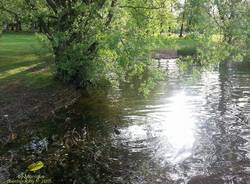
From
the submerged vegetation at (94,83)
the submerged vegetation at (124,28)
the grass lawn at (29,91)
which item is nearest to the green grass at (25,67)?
the grass lawn at (29,91)

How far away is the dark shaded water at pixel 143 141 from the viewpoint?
16406 millimetres

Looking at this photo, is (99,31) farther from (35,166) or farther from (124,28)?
(35,166)

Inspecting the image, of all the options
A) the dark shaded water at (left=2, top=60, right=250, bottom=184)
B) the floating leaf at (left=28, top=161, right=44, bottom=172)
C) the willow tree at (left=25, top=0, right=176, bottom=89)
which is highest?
the willow tree at (left=25, top=0, right=176, bottom=89)

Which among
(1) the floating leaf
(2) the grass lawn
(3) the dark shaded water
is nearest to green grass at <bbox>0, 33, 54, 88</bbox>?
(2) the grass lawn

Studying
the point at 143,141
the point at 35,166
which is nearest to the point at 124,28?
the point at 143,141

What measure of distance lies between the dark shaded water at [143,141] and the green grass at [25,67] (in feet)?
14.5

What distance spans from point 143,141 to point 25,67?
19688 mm

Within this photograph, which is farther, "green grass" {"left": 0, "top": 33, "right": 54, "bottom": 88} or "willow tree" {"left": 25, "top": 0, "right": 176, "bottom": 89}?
"green grass" {"left": 0, "top": 33, "right": 54, "bottom": 88}

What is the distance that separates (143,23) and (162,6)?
108 inches

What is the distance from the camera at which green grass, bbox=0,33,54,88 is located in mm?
30734

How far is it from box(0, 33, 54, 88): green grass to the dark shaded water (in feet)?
14.5

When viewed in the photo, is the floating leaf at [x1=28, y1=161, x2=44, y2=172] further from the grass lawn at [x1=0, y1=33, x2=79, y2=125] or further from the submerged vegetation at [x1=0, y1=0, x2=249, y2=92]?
the submerged vegetation at [x1=0, y1=0, x2=249, y2=92]

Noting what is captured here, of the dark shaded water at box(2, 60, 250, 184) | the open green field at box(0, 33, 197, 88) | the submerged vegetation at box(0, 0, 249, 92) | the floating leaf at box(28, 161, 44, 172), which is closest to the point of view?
the floating leaf at box(28, 161, 44, 172)

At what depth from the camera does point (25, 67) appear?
3684 centimetres
